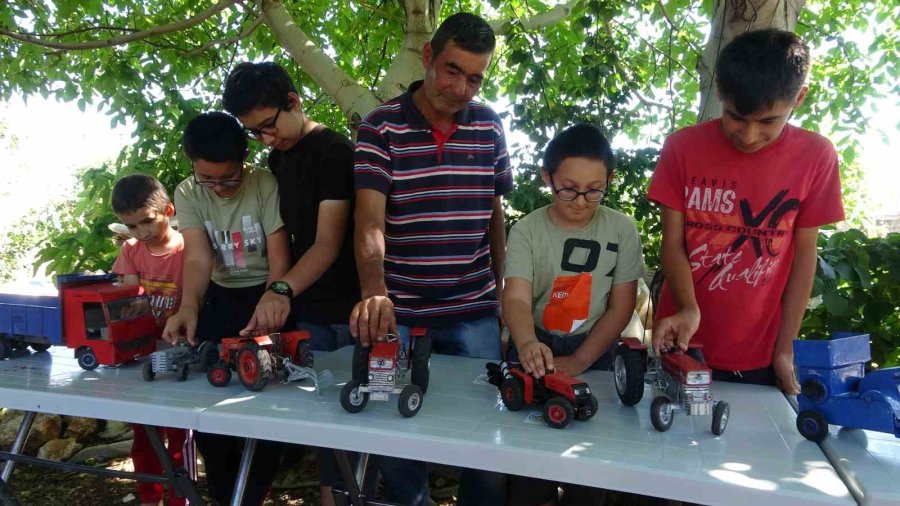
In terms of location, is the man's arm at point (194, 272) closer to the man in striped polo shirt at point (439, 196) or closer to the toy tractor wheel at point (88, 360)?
the toy tractor wheel at point (88, 360)

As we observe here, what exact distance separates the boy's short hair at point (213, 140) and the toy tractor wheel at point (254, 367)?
871 mm

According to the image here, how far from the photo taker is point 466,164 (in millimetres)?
2555

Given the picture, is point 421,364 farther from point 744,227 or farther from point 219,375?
point 744,227

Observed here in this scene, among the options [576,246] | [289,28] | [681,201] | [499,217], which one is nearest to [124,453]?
[289,28]

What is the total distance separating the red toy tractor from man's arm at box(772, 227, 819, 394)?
1.55 m

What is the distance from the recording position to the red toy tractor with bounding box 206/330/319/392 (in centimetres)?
208

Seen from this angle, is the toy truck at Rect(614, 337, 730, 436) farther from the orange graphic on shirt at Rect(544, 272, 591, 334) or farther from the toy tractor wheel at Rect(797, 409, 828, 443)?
the orange graphic on shirt at Rect(544, 272, 591, 334)

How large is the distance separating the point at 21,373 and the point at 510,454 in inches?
72.6

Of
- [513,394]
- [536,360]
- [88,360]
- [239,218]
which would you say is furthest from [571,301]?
[88,360]

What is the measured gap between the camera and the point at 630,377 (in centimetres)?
193

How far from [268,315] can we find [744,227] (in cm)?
163

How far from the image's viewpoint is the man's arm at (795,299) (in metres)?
2.26

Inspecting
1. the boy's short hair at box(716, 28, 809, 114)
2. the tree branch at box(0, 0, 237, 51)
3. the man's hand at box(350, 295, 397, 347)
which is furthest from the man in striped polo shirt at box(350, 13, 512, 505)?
the tree branch at box(0, 0, 237, 51)

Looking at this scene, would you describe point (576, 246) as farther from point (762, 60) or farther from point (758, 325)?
point (762, 60)
